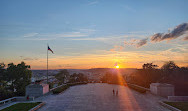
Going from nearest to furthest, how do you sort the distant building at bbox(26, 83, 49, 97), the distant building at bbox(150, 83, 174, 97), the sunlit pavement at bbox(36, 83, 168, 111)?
the sunlit pavement at bbox(36, 83, 168, 111), the distant building at bbox(150, 83, 174, 97), the distant building at bbox(26, 83, 49, 97)

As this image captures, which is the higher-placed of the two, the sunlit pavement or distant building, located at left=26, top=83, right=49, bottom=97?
distant building, located at left=26, top=83, right=49, bottom=97

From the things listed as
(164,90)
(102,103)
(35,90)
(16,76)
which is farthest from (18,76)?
(164,90)

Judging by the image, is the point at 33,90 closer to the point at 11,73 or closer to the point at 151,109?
the point at 11,73

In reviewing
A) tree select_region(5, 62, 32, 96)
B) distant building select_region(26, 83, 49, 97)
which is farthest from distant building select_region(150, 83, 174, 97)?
tree select_region(5, 62, 32, 96)

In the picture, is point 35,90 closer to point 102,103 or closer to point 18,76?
point 102,103

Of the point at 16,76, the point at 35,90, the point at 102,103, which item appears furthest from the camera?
the point at 16,76

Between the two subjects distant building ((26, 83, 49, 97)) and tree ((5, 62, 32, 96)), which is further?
tree ((5, 62, 32, 96))

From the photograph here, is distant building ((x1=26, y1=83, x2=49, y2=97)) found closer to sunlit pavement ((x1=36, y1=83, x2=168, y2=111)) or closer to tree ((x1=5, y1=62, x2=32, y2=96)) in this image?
sunlit pavement ((x1=36, y1=83, x2=168, y2=111))

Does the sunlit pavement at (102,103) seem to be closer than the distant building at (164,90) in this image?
Yes

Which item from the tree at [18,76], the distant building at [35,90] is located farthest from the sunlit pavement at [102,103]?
the tree at [18,76]

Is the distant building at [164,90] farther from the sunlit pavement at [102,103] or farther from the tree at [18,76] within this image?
the tree at [18,76]

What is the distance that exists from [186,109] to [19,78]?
1726 inches

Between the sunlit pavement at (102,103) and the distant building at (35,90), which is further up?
the distant building at (35,90)

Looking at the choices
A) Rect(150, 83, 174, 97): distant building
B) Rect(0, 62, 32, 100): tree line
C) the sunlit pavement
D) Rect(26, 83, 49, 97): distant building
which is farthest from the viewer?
Rect(0, 62, 32, 100): tree line
